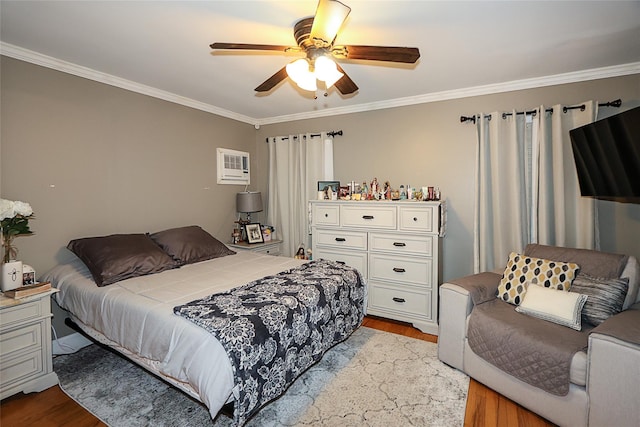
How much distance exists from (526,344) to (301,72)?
2186 millimetres

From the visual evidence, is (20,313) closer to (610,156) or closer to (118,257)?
(118,257)

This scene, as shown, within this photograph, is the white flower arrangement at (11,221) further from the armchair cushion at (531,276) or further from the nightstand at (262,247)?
the armchair cushion at (531,276)

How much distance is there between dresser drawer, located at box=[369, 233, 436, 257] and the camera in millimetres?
3111

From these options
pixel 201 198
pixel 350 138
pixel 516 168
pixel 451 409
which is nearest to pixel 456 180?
pixel 516 168

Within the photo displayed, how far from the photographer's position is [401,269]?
324 cm

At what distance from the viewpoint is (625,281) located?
211cm

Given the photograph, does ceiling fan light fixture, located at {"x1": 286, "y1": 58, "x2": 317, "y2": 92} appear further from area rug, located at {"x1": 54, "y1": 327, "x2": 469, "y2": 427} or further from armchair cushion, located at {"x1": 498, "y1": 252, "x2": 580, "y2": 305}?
armchair cushion, located at {"x1": 498, "y1": 252, "x2": 580, "y2": 305}

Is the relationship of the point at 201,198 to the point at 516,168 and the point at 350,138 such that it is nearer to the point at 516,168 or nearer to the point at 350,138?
the point at 350,138

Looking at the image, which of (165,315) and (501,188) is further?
(501,188)

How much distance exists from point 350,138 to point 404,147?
2.37ft

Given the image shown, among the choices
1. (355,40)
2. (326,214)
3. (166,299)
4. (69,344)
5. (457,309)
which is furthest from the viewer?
(326,214)

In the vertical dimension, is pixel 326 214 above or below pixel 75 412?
above

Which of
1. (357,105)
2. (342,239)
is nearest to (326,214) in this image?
(342,239)

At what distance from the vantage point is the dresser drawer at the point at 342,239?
3480 mm
